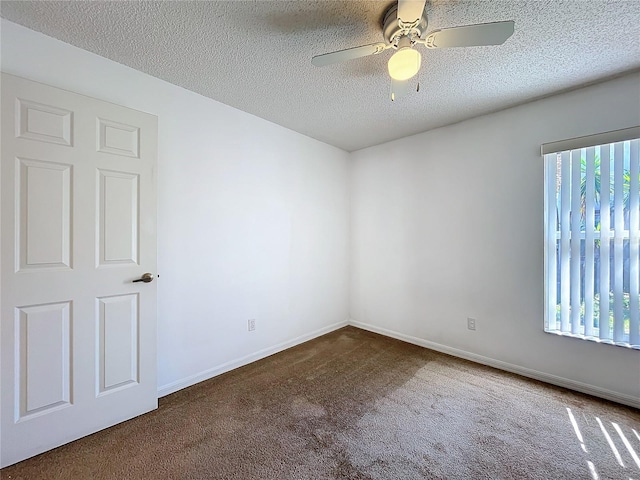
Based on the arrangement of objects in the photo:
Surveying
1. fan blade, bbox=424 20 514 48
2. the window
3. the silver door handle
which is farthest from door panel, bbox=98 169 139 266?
the window

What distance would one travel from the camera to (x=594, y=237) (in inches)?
82.9

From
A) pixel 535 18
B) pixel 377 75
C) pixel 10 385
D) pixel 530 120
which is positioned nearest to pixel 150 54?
pixel 377 75

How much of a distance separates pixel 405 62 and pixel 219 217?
6.25 ft

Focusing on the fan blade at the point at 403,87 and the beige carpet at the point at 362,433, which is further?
the fan blade at the point at 403,87

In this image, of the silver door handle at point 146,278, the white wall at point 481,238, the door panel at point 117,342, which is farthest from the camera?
the white wall at point 481,238

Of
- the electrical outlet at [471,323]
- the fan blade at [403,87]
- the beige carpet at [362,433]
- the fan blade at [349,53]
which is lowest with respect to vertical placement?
the beige carpet at [362,433]

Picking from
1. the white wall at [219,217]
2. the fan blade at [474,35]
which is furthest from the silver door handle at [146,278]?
the fan blade at [474,35]

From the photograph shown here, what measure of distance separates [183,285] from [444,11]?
2588mm

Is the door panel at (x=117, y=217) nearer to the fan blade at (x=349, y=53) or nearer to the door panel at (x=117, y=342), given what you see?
the door panel at (x=117, y=342)

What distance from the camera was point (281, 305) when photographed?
9.91ft

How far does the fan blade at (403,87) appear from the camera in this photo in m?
1.81

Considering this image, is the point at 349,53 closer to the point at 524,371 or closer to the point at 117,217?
the point at 117,217

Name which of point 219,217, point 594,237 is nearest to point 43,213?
point 219,217

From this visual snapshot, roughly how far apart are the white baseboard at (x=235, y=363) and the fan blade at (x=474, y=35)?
9.54 ft
